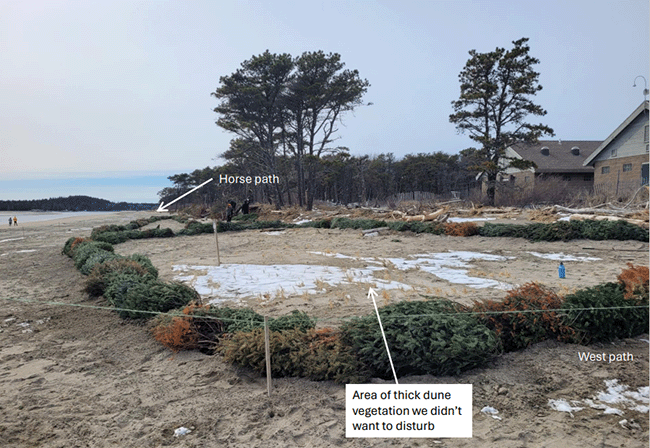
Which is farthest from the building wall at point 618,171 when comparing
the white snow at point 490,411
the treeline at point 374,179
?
the white snow at point 490,411

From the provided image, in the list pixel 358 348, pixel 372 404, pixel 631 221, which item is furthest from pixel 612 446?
pixel 631 221

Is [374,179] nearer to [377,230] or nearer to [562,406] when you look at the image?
[377,230]

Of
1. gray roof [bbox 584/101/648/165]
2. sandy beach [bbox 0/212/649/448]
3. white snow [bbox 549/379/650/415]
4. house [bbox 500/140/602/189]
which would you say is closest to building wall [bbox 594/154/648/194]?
gray roof [bbox 584/101/648/165]

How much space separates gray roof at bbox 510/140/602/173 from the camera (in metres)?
34.3

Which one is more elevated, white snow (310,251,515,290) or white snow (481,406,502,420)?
white snow (310,251,515,290)

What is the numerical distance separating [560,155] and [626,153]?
8.24 meters

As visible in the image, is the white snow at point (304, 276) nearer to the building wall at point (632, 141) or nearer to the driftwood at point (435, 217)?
the driftwood at point (435, 217)

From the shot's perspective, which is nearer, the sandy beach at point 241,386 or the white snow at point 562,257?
the sandy beach at point 241,386

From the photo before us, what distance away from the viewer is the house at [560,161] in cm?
3422

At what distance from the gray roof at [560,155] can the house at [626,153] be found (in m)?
3.93

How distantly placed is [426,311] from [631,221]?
13.0 metres

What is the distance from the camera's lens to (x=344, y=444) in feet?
10.4

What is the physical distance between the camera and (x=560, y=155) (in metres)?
36.4

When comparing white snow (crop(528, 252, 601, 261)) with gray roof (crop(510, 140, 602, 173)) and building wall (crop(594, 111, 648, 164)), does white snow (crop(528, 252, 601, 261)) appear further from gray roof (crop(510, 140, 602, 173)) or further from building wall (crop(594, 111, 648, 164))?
gray roof (crop(510, 140, 602, 173))
